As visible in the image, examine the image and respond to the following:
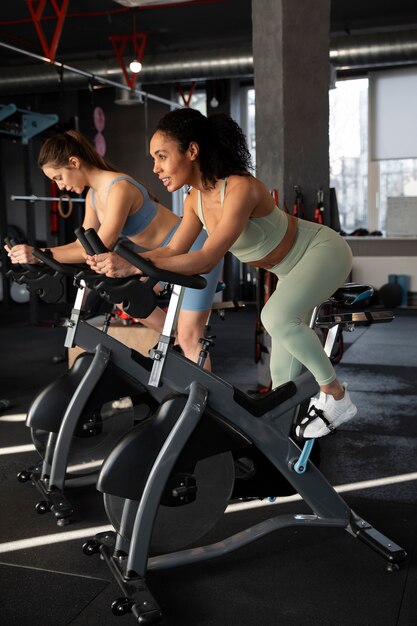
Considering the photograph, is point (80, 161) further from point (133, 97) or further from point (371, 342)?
point (133, 97)

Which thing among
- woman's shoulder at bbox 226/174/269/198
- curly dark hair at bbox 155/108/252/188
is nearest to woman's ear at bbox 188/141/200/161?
curly dark hair at bbox 155/108/252/188

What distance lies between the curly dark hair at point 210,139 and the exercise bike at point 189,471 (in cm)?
43

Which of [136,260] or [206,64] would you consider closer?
[136,260]

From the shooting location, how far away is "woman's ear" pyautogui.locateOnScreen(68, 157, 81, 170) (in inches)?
109

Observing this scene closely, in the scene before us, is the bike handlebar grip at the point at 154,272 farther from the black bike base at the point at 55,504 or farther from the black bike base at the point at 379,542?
the black bike base at the point at 55,504

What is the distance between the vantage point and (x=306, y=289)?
2.19m

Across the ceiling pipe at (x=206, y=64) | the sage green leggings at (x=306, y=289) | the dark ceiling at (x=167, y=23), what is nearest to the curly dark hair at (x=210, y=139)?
the sage green leggings at (x=306, y=289)

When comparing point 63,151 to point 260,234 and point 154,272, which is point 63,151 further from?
point 154,272

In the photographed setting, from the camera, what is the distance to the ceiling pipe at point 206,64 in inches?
300

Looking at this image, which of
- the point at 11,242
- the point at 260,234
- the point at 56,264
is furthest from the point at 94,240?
the point at 11,242

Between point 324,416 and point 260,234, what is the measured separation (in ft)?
2.00

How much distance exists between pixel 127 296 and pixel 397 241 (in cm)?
788

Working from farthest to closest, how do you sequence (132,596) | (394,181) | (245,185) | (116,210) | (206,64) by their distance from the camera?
(394,181), (206,64), (116,210), (245,185), (132,596)

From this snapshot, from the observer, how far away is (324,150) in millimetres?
4285
